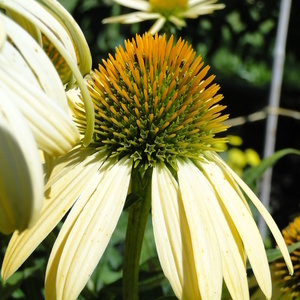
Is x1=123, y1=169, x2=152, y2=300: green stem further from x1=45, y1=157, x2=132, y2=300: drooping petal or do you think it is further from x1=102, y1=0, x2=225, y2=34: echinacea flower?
x1=102, y1=0, x2=225, y2=34: echinacea flower

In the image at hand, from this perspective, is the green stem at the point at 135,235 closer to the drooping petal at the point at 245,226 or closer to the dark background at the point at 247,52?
the drooping petal at the point at 245,226

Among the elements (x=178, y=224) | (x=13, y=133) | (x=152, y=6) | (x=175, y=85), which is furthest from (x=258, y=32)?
(x=13, y=133)

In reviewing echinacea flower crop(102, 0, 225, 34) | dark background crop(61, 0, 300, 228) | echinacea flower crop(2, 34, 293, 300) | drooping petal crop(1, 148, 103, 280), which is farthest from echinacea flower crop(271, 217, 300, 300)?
dark background crop(61, 0, 300, 228)

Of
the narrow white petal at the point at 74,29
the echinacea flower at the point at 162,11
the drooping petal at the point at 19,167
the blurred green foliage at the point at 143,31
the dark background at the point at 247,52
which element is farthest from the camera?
the dark background at the point at 247,52

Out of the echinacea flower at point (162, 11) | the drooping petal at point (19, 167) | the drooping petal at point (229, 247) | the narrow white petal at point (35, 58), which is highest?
the echinacea flower at point (162, 11)

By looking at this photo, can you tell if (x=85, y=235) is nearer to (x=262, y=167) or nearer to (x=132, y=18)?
(x=262, y=167)

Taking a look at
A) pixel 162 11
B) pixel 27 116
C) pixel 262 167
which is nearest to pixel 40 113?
pixel 27 116

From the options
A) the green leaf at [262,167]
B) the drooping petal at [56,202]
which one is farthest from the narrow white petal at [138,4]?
the drooping petal at [56,202]
